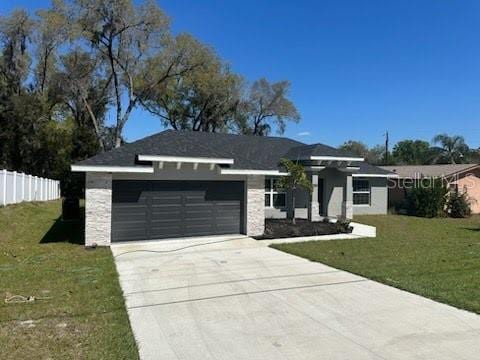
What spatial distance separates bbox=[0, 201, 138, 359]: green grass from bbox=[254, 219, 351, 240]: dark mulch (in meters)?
6.19

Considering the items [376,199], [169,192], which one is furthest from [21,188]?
[376,199]

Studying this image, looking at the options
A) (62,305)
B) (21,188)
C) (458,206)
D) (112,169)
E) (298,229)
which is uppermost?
(112,169)

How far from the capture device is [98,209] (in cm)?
1332

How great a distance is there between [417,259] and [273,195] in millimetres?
10054

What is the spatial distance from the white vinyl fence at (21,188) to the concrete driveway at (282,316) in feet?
35.5

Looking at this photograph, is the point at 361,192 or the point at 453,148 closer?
the point at 361,192

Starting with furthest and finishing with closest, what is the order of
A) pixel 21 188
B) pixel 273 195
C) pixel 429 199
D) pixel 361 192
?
pixel 429 199 < pixel 361 192 < pixel 21 188 < pixel 273 195

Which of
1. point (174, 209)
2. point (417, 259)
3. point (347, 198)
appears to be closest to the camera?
point (417, 259)

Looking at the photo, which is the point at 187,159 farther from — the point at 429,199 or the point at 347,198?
the point at 429,199

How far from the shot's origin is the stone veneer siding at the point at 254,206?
15617 millimetres

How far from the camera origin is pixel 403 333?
578 centimetres

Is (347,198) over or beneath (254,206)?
over

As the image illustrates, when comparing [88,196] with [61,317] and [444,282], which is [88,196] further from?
[444,282]

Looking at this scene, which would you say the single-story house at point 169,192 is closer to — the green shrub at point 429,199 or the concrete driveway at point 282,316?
the concrete driveway at point 282,316
